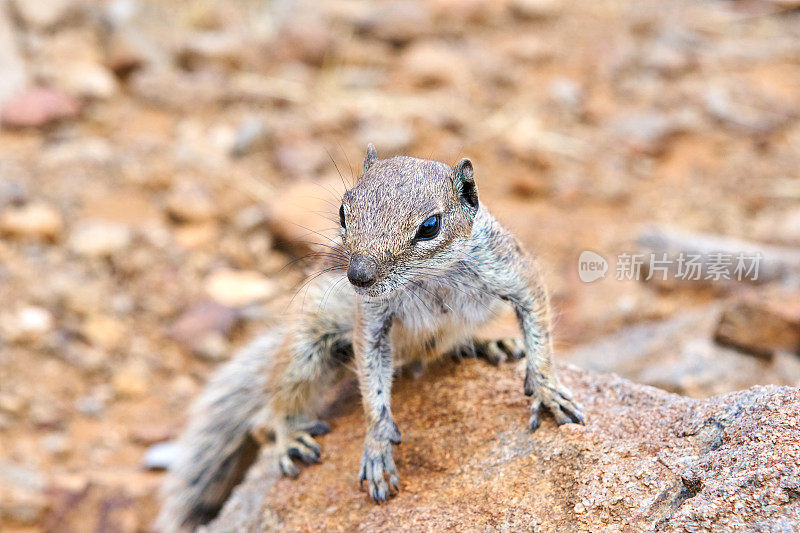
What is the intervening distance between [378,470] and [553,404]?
2.14 feet

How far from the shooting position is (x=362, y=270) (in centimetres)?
221

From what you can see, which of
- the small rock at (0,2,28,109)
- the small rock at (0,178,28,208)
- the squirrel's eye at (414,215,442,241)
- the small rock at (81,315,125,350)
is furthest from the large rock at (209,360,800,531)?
the small rock at (0,2,28,109)

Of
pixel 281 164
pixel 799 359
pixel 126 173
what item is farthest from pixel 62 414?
pixel 799 359

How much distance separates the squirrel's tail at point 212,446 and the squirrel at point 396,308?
0.51ft

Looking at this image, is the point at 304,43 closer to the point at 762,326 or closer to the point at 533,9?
the point at 533,9

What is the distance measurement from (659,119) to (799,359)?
14.2 ft

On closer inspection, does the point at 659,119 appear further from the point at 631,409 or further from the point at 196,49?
the point at 631,409

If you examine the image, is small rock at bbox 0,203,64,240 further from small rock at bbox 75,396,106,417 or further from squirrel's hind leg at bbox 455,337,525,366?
squirrel's hind leg at bbox 455,337,525,366

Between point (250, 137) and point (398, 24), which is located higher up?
point (398, 24)

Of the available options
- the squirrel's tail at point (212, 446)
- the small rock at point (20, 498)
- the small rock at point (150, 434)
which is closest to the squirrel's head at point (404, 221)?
the squirrel's tail at point (212, 446)

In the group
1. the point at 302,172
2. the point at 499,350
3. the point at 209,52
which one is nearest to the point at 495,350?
the point at 499,350

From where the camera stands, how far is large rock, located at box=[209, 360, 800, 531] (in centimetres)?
194

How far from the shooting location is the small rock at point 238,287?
566cm

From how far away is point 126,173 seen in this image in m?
6.30
